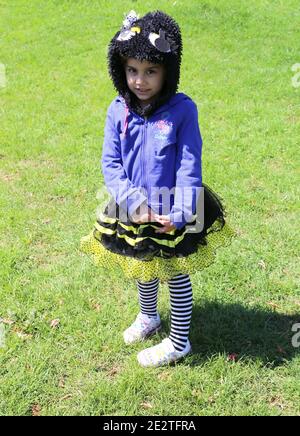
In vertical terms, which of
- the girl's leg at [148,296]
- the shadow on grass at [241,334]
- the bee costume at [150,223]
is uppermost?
the bee costume at [150,223]

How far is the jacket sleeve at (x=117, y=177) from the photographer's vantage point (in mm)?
2564

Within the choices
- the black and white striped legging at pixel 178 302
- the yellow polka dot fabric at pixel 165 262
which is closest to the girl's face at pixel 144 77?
the yellow polka dot fabric at pixel 165 262

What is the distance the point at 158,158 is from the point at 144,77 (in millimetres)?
381

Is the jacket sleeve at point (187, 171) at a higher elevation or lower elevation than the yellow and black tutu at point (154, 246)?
higher

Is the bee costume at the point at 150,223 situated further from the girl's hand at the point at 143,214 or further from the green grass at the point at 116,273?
the green grass at the point at 116,273

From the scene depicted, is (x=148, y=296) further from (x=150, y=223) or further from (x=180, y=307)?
(x=150, y=223)

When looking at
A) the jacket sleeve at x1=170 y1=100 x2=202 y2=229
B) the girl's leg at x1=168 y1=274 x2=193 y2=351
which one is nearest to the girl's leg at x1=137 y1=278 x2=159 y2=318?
the girl's leg at x1=168 y1=274 x2=193 y2=351

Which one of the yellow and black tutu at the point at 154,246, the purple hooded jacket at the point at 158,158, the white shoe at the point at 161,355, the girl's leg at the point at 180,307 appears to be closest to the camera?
the purple hooded jacket at the point at 158,158

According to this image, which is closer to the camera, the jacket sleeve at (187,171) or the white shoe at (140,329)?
the jacket sleeve at (187,171)

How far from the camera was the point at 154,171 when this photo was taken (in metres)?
2.58

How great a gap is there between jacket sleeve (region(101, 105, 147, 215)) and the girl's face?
0.21 m

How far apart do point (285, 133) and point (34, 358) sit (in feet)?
12.3

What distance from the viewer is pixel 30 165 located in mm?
5328

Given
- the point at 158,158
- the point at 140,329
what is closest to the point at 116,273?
the point at 140,329
